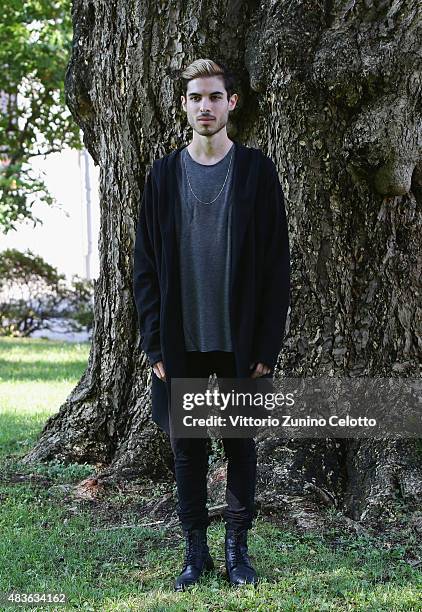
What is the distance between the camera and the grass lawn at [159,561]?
4.24 metres

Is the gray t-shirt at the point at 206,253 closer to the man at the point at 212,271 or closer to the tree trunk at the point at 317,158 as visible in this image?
the man at the point at 212,271

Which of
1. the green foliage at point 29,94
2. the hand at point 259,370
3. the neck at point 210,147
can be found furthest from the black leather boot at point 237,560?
the green foliage at point 29,94

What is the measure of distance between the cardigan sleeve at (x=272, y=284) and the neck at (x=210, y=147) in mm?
241

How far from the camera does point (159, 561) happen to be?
15.5 feet

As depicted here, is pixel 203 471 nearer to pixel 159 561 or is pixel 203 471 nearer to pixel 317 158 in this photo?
pixel 159 561

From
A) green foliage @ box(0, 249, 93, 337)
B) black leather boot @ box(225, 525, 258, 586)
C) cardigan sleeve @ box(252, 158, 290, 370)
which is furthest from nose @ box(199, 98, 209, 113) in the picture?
green foliage @ box(0, 249, 93, 337)

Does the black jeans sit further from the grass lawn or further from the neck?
the neck

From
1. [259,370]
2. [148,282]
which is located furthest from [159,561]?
[148,282]

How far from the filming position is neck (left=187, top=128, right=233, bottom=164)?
418 cm

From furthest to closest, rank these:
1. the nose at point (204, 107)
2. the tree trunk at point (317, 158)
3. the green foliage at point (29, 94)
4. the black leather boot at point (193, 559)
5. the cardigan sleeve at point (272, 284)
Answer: the green foliage at point (29, 94), the tree trunk at point (317, 158), the black leather boot at point (193, 559), the cardigan sleeve at point (272, 284), the nose at point (204, 107)

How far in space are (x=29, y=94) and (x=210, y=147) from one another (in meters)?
13.5

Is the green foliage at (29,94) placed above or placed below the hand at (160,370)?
above

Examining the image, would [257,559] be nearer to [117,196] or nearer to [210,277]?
[210,277]

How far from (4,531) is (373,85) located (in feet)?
10.8
